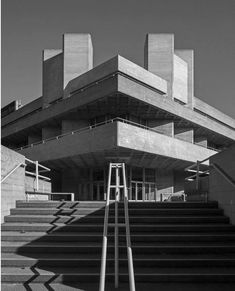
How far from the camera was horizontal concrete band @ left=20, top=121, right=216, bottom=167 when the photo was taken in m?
18.8

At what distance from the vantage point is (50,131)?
95.3 ft

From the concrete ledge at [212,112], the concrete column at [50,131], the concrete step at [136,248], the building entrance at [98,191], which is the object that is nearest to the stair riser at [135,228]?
the concrete step at [136,248]

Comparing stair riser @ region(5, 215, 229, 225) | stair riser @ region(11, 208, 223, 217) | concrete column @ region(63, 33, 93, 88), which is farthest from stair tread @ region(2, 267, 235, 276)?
concrete column @ region(63, 33, 93, 88)

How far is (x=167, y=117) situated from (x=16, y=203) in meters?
19.8

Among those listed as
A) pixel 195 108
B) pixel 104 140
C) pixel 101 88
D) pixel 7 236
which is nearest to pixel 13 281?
pixel 7 236

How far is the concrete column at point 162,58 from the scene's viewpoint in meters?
27.3

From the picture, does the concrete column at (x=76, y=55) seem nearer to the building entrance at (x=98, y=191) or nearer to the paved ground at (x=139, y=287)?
the building entrance at (x=98, y=191)

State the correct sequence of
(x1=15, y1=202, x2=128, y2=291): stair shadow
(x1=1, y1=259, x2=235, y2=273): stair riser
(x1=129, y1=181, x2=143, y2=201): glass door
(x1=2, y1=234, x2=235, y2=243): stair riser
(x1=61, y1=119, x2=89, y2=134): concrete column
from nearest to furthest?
(x1=15, y1=202, x2=128, y2=291): stair shadow, (x1=1, y1=259, x2=235, y2=273): stair riser, (x1=2, y1=234, x2=235, y2=243): stair riser, (x1=129, y1=181, x2=143, y2=201): glass door, (x1=61, y1=119, x2=89, y2=134): concrete column

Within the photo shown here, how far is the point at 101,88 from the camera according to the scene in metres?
21.2

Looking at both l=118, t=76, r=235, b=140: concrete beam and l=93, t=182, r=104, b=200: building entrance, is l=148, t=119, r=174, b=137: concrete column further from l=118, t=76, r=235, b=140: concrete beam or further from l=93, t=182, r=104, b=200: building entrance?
l=93, t=182, r=104, b=200: building entrance

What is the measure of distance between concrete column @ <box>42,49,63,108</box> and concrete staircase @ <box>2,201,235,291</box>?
22.2 metres

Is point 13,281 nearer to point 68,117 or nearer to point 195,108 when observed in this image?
point 68,117

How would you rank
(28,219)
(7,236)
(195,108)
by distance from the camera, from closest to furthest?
(7,236) → (28,219) → (195,108)

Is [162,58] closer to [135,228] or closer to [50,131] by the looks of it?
[50,131]
